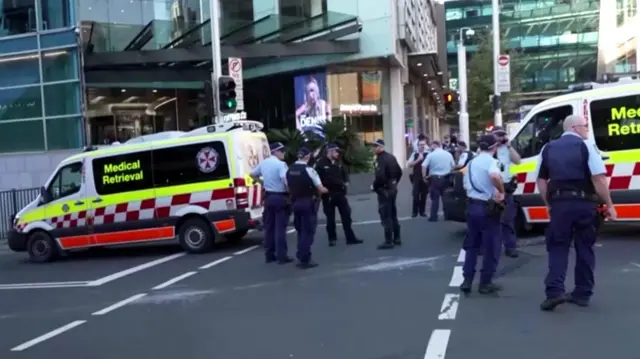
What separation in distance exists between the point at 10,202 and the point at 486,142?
1430cm

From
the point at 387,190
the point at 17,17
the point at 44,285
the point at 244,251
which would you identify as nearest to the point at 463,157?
the point at 387,190

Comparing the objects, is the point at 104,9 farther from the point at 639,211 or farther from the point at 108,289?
the point at 639,211

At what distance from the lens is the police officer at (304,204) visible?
36.1 ft

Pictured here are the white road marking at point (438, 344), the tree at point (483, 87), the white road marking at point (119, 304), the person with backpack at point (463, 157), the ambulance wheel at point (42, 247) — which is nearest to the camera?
the white road marking at point (438, 344)

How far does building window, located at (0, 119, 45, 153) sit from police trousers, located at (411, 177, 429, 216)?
14183mm

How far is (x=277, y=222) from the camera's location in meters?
11.5

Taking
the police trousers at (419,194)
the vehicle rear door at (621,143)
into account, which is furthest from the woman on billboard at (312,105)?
the vehicle rear door at (621,143)

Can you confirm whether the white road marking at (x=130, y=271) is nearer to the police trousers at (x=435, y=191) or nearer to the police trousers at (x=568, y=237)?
the police trousers at (x=435, y=191)

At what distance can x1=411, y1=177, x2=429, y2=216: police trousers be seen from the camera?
677 inches

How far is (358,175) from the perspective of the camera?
24.1m

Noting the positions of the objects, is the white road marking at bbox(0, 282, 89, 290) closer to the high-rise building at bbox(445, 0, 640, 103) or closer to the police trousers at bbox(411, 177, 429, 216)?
the police trousers at bbox(411, 177, 429, 216)

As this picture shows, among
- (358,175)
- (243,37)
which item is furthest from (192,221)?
(243,37)

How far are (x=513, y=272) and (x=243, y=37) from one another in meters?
19.8

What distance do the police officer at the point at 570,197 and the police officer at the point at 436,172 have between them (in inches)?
325
